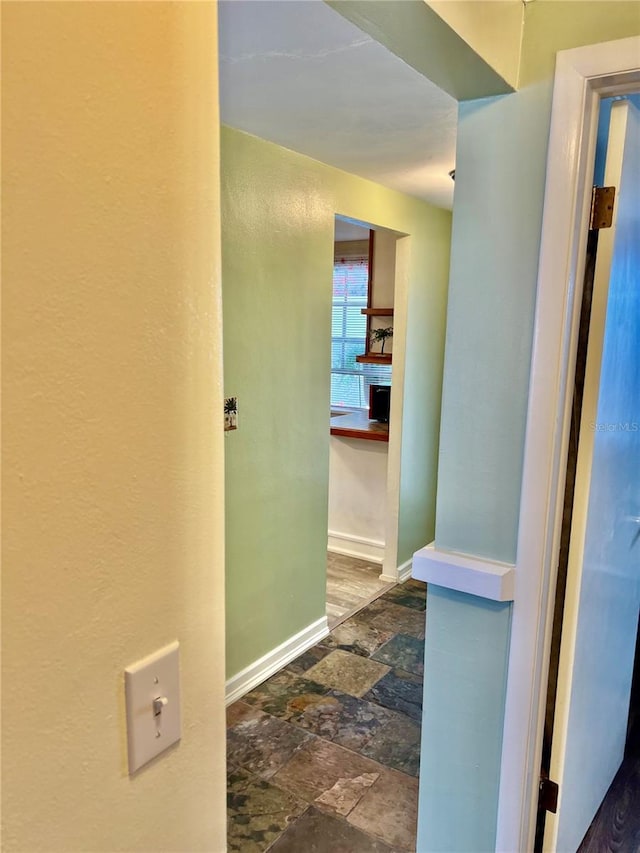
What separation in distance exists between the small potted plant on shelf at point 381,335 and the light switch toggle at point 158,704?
380cm

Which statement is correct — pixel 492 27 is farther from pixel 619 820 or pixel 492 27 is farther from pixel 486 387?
pixel 619 820

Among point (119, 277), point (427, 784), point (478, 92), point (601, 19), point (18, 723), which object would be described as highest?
point (601, 19)

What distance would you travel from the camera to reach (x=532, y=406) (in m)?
1.37

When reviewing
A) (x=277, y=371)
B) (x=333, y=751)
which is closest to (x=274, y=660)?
(x=333, y=751)

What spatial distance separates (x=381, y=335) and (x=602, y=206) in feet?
9.71

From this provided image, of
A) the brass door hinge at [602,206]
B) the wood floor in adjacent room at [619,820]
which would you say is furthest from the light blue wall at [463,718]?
the brass door hinge at [602,206]

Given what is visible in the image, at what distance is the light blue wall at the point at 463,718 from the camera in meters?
1.51

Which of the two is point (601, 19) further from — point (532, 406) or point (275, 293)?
point (275, 293)

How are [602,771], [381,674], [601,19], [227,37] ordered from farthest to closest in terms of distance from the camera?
[381,674]
[602,771]
[227,37]
[601,19]

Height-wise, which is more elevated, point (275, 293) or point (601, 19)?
point (601, 19)

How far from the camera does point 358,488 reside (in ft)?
13.6

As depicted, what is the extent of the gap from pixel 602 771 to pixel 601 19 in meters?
2.09

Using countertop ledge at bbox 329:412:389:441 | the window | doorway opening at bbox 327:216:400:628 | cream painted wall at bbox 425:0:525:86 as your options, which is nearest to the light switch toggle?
cream painted wall at bbox 425:0:525:86

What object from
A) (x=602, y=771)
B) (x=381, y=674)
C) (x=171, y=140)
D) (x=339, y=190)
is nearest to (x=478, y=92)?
(x=171, y=140)
